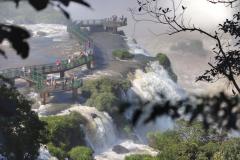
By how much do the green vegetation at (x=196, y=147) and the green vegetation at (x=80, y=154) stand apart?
2813 mm

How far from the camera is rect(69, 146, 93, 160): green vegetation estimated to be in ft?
122

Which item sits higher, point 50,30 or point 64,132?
point 50,30

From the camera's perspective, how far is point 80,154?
124 ft

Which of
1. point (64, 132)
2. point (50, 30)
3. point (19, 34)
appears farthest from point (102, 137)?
point (50, 30)

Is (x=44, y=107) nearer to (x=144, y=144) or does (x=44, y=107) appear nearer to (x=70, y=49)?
(x=144, y=144)

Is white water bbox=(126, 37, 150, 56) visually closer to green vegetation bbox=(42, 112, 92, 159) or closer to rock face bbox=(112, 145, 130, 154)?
rock face bbox=(112, 145, 130, 154)

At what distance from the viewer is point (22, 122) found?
1097 inches

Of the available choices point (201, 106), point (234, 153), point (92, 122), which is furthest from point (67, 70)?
point (201, 106)

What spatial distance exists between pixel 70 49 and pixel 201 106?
220ft

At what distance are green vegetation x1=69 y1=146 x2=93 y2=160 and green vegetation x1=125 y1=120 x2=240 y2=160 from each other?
2.81 metres

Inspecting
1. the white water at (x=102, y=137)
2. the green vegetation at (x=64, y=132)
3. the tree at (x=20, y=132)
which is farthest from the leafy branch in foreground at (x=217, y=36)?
the white water at (x=102, y=137)

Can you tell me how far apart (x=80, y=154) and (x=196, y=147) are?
27.6 feet

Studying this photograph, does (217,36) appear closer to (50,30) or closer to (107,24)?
(107,24)

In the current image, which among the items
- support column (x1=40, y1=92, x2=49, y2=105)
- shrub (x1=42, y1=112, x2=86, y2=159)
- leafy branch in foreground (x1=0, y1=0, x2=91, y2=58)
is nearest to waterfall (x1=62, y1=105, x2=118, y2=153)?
shrub (x1=42, y1=112, x2=86, y2=159)
